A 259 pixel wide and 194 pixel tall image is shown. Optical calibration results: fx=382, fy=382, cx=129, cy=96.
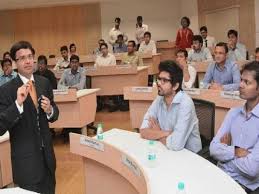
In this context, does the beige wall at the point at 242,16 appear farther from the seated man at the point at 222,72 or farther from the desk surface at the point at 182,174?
the desk surface at the point at 182,174

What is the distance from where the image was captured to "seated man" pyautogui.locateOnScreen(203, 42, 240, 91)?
4.68 metres

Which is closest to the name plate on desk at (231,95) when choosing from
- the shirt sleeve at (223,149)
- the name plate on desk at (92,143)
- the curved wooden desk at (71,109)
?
the shirt sleeve at (223,149)

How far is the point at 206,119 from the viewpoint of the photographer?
3.13 metres

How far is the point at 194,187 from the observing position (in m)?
2.01

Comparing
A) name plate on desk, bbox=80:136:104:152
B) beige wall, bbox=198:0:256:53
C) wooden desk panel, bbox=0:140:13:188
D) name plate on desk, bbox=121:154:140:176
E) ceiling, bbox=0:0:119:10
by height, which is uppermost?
ceiling, bbox=0:0:119:10

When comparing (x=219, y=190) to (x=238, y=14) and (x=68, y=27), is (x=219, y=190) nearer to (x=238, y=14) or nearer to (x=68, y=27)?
(x=238, y=14)

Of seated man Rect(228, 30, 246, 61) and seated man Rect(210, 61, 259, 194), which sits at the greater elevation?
seated man Rect(228, 30, 246, 61)

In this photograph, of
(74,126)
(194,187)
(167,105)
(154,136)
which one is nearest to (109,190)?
(154,136)

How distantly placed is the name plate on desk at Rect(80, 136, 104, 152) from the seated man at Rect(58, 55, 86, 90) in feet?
12.3

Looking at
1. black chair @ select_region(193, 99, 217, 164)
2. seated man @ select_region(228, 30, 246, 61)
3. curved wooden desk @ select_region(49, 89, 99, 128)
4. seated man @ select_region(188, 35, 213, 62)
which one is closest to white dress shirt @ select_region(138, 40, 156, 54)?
seated man @ select_region(188, 35, 213, 62)

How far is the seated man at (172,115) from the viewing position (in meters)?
2.85

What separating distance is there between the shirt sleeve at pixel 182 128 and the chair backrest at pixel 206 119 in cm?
25

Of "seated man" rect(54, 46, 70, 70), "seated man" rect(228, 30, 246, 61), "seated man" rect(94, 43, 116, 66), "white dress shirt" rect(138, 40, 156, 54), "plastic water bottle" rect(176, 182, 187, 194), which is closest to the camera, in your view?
"plastic water bottle" rect(176, 182, 187, 194)

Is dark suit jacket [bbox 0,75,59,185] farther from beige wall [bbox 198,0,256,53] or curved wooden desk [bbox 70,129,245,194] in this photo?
beige wall [bbox 198,0,256,53]
